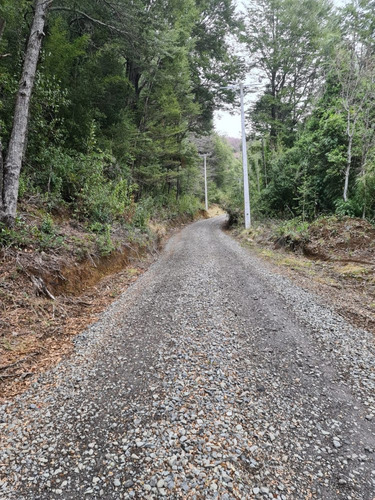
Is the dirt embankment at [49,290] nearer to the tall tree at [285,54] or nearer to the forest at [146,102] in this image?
the forest at [146,102]

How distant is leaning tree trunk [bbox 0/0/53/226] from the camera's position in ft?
12.5

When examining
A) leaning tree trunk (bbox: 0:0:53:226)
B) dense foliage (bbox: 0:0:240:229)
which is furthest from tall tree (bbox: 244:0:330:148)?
leaning tree trunk (bbox: 0:0:53:226)

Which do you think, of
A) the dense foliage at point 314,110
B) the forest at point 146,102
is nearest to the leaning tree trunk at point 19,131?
the forest at point 146,102

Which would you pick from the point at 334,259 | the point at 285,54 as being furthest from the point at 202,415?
the point at 285,54

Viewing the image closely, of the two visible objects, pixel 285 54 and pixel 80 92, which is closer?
pixel 80 92

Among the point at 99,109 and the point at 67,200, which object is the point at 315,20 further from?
the point at 67,200

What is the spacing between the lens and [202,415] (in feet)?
5.91

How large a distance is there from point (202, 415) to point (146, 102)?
12078 mm

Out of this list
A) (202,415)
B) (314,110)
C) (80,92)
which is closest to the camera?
(202,415)

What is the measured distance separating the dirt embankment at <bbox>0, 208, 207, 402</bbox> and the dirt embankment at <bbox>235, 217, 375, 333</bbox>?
3688 millimetres

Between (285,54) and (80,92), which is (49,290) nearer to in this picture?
(80,92)

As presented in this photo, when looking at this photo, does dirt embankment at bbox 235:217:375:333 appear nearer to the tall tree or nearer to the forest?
the forest

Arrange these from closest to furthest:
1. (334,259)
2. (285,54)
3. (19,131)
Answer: (19,131), (334,259), (285,54)

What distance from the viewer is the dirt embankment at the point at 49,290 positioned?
2475mm
